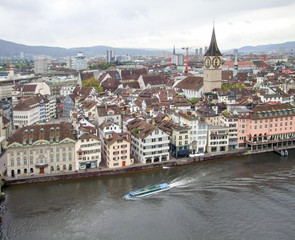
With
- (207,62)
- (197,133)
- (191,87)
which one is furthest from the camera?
(191,87)

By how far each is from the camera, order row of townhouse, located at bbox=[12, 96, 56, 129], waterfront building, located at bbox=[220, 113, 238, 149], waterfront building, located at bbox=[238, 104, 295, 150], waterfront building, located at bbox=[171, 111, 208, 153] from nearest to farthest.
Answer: waterfront building, located at bbox=[171, 111, 208, 153]
waterfront building, located at bbox=[220, 113, 238, 149]
waterfront building, located at bbox=[238, 104, 295, 150]
row of townhouse, located at bbox=[12, 96, 56, 129]

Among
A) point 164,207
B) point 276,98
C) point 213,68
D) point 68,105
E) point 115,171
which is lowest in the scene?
point 164,207

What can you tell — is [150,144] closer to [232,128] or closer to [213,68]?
[232,128]

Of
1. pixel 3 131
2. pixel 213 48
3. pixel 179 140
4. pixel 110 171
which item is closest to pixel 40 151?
pixel 110 171

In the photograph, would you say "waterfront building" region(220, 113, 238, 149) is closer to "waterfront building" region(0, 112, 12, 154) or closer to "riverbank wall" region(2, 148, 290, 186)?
"riverbank wall" region(2, 148, 290, 186)

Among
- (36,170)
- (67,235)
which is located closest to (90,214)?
(67,235)

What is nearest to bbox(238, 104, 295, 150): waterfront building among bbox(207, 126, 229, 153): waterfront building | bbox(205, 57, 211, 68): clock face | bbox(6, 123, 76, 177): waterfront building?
bbox(207, 126, 229, 153): waterfront building
